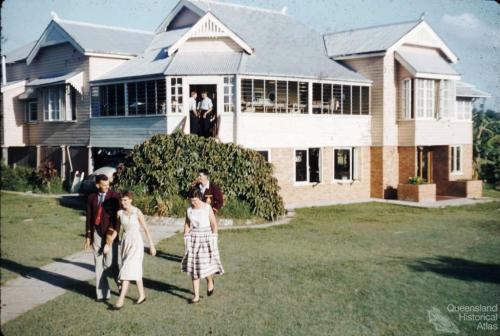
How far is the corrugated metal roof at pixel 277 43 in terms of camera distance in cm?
2375

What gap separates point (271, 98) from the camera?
23641 millimetres

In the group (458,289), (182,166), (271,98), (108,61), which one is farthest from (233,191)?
(108,61)

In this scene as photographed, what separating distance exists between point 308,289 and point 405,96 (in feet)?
60.2

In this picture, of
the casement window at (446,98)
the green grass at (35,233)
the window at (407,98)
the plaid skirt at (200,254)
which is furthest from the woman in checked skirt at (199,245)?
the casement window at (446,98)

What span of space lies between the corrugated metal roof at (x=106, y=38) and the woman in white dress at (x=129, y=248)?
62.7 ft

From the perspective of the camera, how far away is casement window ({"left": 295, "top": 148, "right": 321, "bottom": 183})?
2458cm

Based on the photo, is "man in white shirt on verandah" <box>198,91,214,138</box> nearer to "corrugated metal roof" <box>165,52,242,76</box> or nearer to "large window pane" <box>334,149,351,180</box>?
"corrugated metal roof" <box>165,52,242,76</box>

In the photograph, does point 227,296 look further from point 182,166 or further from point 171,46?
point 171,46

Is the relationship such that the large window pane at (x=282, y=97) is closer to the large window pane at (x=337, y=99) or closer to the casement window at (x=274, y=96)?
the casement window at (x=274, y=96)

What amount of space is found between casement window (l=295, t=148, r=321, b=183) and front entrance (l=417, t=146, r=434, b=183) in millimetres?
5968

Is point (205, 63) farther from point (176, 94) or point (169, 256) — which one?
Result: point (169, 256)

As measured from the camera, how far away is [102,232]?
351 inches

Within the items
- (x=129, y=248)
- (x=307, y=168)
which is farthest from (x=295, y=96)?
(x=129, y=248)

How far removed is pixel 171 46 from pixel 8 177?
10.5 m
